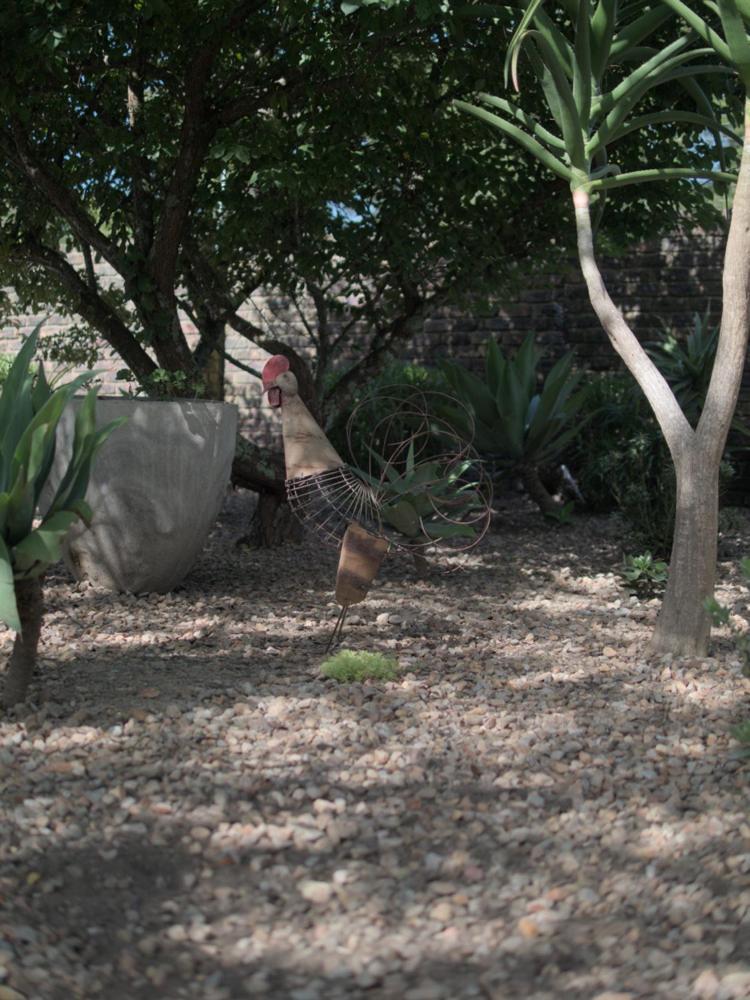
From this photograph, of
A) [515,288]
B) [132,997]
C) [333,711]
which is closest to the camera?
[132,997]

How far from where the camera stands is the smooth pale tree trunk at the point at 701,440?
153 inches

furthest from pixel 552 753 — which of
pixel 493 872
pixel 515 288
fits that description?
pixel 515 288

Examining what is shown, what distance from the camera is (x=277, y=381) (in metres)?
4.27

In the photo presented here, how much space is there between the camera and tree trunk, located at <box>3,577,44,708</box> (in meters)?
3.29

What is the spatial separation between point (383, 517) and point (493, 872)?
9.38 ft

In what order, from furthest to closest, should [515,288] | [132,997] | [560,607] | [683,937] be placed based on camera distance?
1. [515,288]
2. [560,607]
3. [683,937]
4. [132,997]

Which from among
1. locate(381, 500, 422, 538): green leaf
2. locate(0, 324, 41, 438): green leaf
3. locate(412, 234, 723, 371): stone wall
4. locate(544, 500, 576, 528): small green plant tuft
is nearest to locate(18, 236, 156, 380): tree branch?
locate(381, 500, 422, 538): green leaf

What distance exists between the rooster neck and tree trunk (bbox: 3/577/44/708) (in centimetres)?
124

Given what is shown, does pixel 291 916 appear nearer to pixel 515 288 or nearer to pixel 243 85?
pixel 243 85

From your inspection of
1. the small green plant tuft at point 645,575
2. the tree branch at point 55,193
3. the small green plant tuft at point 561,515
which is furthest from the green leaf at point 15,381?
the small green plant tuft at point 561,515

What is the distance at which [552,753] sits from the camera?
327 cm

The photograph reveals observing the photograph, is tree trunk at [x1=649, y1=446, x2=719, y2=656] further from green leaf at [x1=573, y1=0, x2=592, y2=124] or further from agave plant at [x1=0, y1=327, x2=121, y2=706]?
agave plant at [x1=0, y1=327, x2=121, y2=706]

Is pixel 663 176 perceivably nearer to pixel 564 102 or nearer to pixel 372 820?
pixel 564 102

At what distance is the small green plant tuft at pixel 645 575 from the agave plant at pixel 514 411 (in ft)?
5.68
